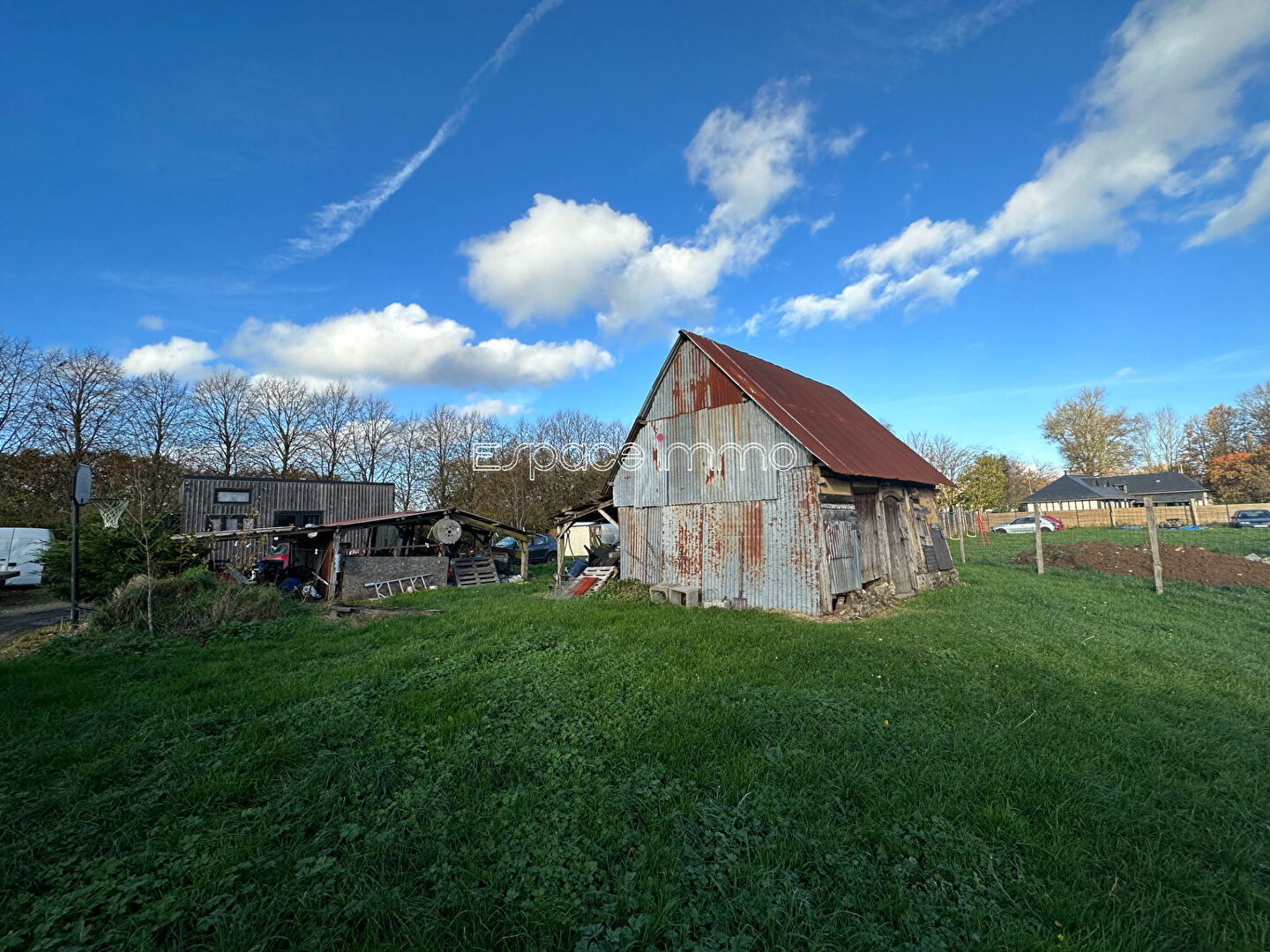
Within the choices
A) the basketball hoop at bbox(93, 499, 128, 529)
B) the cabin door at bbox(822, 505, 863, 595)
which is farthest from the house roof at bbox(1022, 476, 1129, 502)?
the basketball hoop at bbox(93, 499, 128, 529)

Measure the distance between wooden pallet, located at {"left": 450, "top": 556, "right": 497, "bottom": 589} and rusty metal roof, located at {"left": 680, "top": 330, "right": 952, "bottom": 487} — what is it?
1189 centimetres

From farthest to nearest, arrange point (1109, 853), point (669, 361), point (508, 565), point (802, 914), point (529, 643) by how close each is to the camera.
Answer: point (508, 565) → point (669, 361) → point (529, 643) → point (1109, 853) → point (802, 914)

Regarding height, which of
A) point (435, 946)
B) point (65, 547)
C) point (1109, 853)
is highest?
point (65, 547)

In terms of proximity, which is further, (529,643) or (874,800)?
(529,643)

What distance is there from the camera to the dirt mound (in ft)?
44.3

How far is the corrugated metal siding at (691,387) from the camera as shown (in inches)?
488

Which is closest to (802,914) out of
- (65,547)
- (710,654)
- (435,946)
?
(435,946)

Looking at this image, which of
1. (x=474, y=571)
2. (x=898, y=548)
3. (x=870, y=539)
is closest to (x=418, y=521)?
(x=474, y=571)

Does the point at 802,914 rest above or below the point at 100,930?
below

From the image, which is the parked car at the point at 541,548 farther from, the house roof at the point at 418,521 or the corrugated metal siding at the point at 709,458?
the corrugated metal siding at the point at 709,458

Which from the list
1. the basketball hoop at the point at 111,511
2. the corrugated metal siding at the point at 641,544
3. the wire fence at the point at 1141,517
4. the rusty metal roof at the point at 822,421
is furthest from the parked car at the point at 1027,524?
the basketball hoop at the point at 111,511

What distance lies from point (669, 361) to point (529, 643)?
340 inches

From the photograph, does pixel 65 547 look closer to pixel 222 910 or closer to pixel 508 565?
pixel 508 565

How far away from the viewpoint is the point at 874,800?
375 cm
